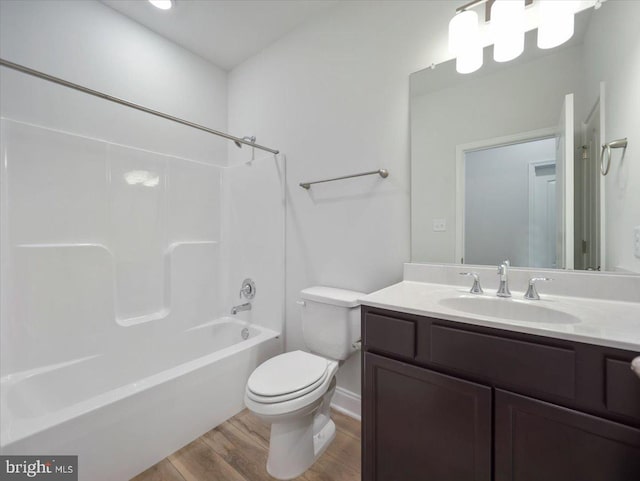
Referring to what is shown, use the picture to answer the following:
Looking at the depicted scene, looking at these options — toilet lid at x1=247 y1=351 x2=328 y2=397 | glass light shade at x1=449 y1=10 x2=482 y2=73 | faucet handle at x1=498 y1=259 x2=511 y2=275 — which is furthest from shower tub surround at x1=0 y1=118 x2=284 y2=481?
faucet handle at x1=498 y1=259 x2=511 y2=275

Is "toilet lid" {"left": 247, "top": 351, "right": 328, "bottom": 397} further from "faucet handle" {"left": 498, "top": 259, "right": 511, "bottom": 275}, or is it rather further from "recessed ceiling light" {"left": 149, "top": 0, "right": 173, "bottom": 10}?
"recessed ceiling light" {"left": 149, "top": 0, "right": 173, "bottom": 10}

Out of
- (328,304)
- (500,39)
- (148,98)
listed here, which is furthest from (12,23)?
(500,39)

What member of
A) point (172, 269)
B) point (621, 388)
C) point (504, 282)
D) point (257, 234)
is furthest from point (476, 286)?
point (172, 269)

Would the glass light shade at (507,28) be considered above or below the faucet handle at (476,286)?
above

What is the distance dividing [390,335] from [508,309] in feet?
1.62

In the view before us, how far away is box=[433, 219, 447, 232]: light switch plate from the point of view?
1.42 meters

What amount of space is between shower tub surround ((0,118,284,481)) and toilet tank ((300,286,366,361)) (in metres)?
Result: 0.47

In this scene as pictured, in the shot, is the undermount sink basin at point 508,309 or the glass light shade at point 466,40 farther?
the glass light shade at point 466,40

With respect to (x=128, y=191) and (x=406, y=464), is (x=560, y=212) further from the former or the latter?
(x=128, y=191)

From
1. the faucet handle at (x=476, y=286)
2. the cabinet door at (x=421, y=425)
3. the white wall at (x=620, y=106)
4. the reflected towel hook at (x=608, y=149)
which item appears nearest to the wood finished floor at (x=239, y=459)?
the cabinet door at (x=421, y=425)

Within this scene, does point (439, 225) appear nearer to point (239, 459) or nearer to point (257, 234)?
point (257, 234)

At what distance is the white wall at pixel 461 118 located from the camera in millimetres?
1156

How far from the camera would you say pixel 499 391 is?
2.70 ft

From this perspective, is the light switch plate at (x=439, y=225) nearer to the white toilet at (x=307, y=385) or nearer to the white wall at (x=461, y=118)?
the white wall at (x=461, y=118)
